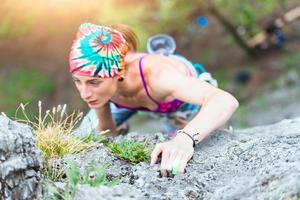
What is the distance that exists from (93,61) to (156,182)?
0.93 meters

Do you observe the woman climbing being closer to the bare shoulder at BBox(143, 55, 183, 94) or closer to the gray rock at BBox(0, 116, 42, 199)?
the bare shoulder at BBox(143, 55, 183, 94)

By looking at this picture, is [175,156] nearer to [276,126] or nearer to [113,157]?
[113,157]

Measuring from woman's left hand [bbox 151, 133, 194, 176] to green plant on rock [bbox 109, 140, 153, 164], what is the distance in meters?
0.09

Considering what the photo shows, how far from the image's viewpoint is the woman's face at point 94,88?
3172mm

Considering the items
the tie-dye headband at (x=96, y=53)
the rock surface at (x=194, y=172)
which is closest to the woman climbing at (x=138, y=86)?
the tie-dye headband at (x=96, y=53)

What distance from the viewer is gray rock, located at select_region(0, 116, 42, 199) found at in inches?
80.7

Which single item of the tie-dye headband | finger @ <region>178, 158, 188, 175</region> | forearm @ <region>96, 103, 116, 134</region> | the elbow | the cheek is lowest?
forearm @ <region>96, 103, 116, 134</region>

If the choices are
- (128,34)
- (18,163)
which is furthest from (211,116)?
(18,163)

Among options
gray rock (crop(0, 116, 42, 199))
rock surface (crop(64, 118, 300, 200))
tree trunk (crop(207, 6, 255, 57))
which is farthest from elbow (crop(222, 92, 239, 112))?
tree trunk (crop(207, 6, 255, 57))

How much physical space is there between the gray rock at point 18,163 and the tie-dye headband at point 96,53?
944 mm

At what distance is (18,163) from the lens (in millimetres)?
2082

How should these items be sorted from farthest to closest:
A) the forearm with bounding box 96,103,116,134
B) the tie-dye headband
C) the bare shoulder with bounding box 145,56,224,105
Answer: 1. the forearm with bounding box 96,103,116,134
2. the tie-dye headband
3. the bare shoulder with bounding box 145,56,224,105

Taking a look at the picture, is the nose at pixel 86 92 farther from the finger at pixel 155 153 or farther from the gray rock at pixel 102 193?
the gray rock at pixel 102 193

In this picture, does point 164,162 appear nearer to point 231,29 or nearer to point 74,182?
point 74,182
